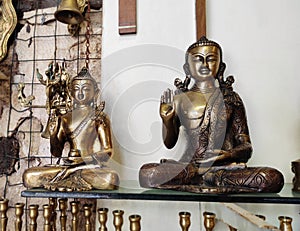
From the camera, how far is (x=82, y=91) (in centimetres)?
105

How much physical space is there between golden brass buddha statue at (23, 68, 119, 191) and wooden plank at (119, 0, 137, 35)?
248mm

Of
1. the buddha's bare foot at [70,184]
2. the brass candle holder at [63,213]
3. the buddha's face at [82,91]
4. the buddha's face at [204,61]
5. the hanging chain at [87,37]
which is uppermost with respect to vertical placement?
the hanging chain at [87,37]

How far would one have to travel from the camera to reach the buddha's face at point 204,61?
1.02 meters

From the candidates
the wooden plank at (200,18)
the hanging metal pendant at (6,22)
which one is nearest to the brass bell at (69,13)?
the hanging metal pendant at (6,22)

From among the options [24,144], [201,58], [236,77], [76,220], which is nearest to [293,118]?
[236,77]

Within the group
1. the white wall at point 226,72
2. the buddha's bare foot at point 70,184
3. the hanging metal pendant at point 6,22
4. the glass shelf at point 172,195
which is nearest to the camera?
the glass shelf at point 172,195

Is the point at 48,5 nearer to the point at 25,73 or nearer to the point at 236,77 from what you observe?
the point at 25,73

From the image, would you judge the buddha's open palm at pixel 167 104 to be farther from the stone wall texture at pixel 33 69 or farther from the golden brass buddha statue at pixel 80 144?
the stone wall texture at pixel 33 69

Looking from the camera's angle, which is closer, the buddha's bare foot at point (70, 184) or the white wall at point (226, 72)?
the buddha's bare foot at point (70, 184)

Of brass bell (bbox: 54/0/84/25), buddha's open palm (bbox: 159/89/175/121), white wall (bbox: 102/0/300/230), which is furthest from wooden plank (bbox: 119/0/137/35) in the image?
buddha's open palm (bbox: 159/89/175/121)

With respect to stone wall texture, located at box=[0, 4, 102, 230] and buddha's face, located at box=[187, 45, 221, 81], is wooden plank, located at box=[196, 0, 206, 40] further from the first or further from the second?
stone wall texture, located at box=[0, 4, 102, 230]

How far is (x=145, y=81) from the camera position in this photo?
1.21 metres

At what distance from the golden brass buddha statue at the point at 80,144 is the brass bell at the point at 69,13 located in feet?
0.76

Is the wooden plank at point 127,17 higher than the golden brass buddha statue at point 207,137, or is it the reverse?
the wooden plank at point 127,17
